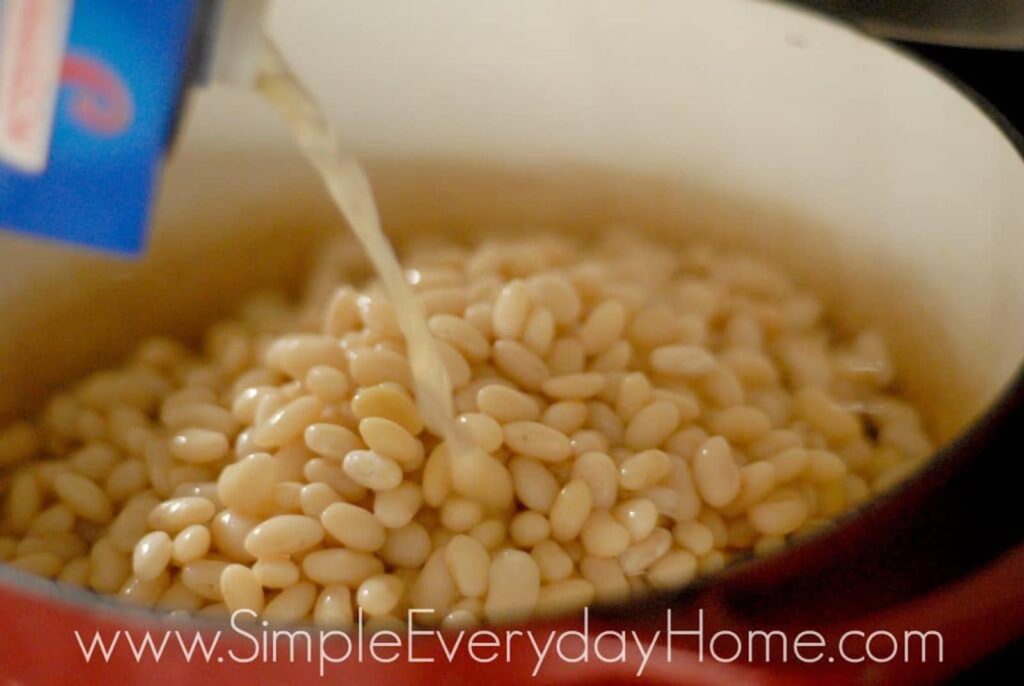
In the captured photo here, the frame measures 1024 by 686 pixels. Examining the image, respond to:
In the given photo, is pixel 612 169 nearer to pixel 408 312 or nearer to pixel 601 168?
pixel 601 168

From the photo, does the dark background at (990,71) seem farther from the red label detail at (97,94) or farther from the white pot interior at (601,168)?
the red label detail at (97,94)

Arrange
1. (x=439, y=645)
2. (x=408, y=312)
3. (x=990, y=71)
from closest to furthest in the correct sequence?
(x=439, y=645), (x=408, y=312), (x=990, y=71)

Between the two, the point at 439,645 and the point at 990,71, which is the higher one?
the point at 990,71

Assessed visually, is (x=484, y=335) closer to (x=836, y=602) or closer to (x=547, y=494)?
(x=547, y=494)

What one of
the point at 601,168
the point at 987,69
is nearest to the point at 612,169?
the point at 601,168

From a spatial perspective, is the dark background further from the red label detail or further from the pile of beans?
the red label detail
